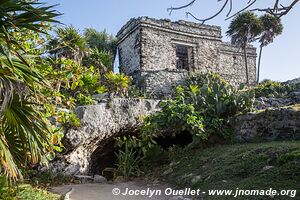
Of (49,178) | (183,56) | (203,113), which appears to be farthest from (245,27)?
(49,178)

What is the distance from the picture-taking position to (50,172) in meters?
5.16

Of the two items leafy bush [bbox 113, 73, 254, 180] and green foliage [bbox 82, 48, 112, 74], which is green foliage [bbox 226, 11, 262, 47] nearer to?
green foliage [bbox 82, 48, 112, 74]

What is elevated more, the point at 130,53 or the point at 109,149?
the point at 130,53

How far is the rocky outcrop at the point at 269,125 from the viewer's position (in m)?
5.23

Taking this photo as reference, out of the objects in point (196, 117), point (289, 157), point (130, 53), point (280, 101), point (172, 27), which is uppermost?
point (172, 27)

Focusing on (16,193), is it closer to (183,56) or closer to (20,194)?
(20,194)

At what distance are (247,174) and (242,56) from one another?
1538 centimetres

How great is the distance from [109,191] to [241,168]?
217 cm

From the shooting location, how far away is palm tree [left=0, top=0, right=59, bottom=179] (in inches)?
96.1

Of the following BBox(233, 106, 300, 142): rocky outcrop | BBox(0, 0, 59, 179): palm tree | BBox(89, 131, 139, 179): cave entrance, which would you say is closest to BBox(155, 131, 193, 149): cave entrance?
BBox(89, 131, 139, 179): cave entrance

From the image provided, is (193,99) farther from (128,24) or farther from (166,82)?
(128,24)

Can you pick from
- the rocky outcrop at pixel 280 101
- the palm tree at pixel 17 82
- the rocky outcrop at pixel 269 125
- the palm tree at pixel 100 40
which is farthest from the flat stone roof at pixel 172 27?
the palm tree at pixel 17 82

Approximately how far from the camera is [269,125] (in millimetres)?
5520

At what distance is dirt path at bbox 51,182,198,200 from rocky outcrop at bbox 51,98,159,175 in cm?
73
